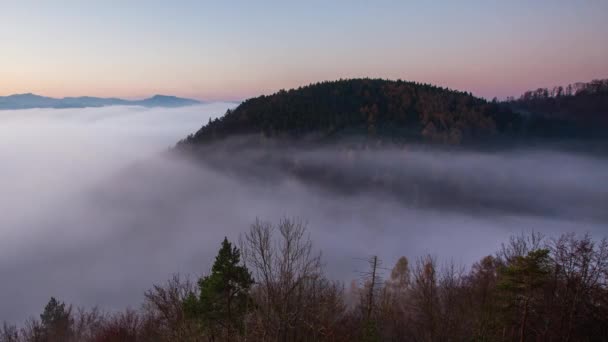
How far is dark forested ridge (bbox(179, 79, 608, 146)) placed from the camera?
150750mm

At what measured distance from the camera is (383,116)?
154 metres

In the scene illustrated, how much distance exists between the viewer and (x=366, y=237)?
511 ft

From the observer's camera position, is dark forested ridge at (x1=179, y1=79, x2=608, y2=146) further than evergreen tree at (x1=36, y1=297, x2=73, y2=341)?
Yes

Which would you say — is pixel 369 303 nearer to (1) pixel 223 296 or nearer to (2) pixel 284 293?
(2) pixel 284 293

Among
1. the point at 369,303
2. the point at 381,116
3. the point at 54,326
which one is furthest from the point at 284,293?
the point at 381,116

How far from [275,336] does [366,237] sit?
147922 mm

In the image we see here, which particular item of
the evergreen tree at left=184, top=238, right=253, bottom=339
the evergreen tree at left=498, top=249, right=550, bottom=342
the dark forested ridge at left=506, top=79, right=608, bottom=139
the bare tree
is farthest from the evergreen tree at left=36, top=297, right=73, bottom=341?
the dark forested ridge at left=506, top=79, right=608, bottom=139

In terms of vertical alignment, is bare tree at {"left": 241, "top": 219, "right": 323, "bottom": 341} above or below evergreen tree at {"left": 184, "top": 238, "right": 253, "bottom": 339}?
above

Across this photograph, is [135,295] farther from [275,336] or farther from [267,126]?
[275,336]

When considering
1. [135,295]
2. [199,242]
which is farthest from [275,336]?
[199,242]

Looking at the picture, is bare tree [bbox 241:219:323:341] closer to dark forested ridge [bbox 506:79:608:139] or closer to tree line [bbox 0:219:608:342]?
tree line [bbox 0:219:608:342]

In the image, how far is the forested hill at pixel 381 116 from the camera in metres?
150

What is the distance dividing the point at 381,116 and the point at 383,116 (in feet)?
2.75

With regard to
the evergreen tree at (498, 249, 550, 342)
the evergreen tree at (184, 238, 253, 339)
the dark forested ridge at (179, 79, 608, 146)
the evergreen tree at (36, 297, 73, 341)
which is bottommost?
the evergreen tree at (36, 297, 73, 341)
